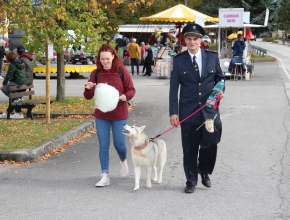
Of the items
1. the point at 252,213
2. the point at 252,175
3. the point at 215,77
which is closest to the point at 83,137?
the point at 252,175

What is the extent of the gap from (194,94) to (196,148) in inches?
26.7

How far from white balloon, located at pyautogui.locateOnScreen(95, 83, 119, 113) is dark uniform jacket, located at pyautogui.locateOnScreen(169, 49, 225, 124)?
72cm

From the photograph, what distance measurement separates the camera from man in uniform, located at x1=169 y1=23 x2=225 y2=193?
6.94 meters

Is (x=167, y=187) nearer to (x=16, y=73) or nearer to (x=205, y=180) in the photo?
(x=205, y=180)

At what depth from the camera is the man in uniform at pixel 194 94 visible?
273 inches

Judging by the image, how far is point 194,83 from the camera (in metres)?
6.96

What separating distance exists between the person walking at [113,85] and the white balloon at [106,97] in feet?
0.19

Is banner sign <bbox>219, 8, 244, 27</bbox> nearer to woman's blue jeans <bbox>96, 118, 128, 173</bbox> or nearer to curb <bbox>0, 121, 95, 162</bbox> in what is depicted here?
curb <bbox>0, 121, 95, 162</bbox>

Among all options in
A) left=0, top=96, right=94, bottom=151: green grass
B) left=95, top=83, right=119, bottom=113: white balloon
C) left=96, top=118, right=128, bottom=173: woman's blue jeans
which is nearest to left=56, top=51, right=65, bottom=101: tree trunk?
left=0, top=96, right=94, bottom=151: green grass

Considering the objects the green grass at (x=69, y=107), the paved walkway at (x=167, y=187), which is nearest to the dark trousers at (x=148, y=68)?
the green grass at (x=69, y=107)

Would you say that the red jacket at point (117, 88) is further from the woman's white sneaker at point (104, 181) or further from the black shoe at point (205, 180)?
the black shoe at point (205, 180)

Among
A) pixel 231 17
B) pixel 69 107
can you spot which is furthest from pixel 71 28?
pixel 231 17

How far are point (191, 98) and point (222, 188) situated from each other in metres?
1.27

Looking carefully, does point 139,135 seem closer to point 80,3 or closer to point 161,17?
point 80,3
